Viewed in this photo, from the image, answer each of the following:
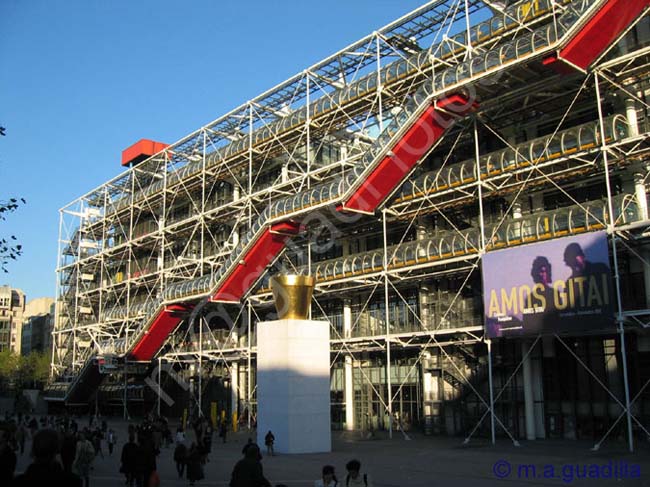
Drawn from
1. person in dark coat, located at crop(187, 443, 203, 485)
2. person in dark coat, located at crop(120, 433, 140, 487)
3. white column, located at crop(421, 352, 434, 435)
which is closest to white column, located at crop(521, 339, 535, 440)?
white column, located at crop(421, 352, 434, 435)

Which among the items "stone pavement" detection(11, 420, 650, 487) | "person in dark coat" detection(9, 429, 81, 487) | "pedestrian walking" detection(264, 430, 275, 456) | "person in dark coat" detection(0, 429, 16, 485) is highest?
"person in dark coat" detection(9, 429, 81, 487)

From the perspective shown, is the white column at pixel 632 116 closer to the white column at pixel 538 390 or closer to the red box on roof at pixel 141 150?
the white column at pixel 538 390

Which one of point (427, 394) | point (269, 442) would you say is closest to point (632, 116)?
point (427, 394)

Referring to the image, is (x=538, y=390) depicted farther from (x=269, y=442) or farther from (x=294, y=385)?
(x=269, y=442)

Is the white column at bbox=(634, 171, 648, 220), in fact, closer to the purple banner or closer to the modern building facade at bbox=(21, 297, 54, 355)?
the purple banner

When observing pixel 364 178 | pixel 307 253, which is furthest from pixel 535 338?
pixel 307 253

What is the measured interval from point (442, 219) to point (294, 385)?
10896 mm

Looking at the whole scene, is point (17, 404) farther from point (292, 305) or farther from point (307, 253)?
point (292, 305)

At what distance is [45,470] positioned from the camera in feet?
13.8

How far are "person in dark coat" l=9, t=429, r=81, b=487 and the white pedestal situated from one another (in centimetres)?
1767

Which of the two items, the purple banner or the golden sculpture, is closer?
the purple banner

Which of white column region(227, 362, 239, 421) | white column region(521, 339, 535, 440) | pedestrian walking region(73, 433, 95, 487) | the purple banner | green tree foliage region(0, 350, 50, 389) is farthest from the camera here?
green tree foliage region(0, 350, 50, 389)

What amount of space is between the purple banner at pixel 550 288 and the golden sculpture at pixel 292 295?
612 centimetres

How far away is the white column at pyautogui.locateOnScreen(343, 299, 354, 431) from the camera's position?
32250mm
